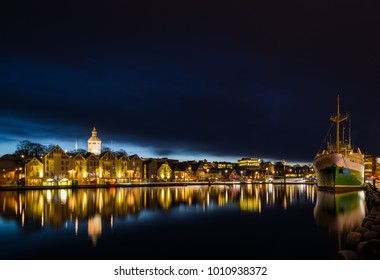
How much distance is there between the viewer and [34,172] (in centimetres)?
9819

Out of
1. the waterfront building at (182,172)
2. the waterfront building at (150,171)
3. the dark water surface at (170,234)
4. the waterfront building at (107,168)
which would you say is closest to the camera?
the dark water surface at (170,234)

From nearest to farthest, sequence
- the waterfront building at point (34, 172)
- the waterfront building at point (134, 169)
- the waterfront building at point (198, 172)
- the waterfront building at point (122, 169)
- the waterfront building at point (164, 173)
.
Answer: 1. the waterfront building at point (34, 172)
2. the waterfront building at point (122, 169)
3. the waterfront building at point (134, 169)
4. the waterfront building at point (164, 173)
5. the waterfront building at point (198, 172)

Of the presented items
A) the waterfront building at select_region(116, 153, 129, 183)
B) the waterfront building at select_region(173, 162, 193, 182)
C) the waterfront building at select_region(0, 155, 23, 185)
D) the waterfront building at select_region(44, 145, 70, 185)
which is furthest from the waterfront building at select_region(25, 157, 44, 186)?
the waterfront building at select_region(173, 162, 193, 182)

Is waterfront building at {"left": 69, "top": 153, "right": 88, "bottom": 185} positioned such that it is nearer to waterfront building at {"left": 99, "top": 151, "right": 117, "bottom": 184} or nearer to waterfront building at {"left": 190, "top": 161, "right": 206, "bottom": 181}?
waterfront building at {"left": 99, "top": 151, "right": 117, "bottom": 184}

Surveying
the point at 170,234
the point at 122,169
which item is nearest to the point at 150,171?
the point at 122,169

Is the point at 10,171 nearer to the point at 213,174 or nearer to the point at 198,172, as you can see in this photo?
the point at 198,172

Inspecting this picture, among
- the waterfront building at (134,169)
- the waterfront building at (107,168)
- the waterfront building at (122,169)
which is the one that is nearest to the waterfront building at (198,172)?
the waterfront building at (134,169)

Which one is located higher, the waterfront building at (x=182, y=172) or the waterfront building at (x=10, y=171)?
the waterfront building at (x=10, y=171)

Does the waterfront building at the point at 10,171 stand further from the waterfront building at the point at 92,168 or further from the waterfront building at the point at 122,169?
the waterfront building at the point at 122,169

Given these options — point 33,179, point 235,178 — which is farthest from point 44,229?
point 235,178

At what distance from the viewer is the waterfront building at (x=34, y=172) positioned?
97.4m

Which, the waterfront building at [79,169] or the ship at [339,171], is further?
the waterfront building at [79,169]
